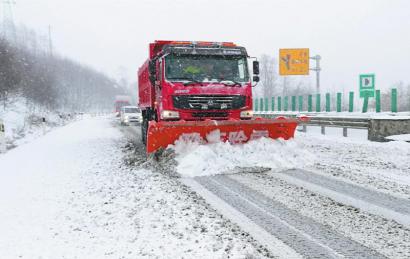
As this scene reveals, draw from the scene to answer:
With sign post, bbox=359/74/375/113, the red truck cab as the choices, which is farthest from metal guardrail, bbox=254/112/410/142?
sign post, bbox=359/74/375/113

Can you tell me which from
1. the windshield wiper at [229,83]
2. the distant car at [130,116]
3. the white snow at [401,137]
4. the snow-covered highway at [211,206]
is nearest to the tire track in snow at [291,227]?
the snow-covered highway at [211,206]

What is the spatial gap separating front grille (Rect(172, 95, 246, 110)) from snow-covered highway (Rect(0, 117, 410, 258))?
1.22 meters

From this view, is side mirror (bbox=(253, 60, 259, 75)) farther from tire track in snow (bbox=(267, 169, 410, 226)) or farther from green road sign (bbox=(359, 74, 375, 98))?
green road sign (bbox=(359, 74, 375, 98))

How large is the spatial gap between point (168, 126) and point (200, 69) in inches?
83.2

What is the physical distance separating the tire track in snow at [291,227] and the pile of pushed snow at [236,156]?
1093 millimetres

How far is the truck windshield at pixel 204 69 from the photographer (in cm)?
866

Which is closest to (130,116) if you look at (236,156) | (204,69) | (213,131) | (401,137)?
(204,69)

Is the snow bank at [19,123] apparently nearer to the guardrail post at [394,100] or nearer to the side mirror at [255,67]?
the side mirror at [255,67]

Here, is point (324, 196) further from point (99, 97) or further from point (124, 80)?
point (124, 80)

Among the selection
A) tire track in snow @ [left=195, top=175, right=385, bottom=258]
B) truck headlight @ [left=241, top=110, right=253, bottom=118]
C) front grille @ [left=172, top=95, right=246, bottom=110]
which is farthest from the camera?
truck headlight @ [left=241, top=110, right=253, bottom=118]

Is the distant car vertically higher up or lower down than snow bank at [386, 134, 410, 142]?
higher up

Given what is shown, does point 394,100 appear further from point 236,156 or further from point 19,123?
point 19,123

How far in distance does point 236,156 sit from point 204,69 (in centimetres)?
252

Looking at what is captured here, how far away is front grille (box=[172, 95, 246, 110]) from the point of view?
8.39 metres
